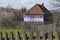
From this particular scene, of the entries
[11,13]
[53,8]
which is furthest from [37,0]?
[11,13]

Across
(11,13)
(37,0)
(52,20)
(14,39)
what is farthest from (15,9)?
(14,39)

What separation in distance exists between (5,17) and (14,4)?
35 centimetres

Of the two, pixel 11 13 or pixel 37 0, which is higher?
pixel 37 0

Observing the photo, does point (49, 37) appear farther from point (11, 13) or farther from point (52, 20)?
point (52, 20)

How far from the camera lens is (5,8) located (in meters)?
3.94

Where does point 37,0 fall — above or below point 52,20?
above

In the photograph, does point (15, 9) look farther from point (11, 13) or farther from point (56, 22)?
point (56, 22)

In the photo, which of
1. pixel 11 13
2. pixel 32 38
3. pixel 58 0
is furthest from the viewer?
pixel 58 0

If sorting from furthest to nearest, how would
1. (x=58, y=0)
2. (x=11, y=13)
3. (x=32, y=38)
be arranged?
(x=58, y=0) < (x=11, y=13) < (x=32, y=38)

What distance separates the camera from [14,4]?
4.06m

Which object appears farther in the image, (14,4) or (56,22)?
(56,22)

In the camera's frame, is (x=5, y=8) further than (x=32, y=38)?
Yes

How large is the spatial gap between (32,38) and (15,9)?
2.91m

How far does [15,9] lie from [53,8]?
85 cm
